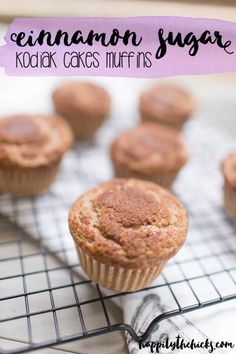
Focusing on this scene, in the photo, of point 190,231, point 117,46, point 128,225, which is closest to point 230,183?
point 190,231

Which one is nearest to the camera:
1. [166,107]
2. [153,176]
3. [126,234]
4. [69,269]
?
[126,234]

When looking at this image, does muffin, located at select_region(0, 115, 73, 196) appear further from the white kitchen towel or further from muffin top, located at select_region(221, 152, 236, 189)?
muffin top, located at select_region(221, 152, 236, 189)

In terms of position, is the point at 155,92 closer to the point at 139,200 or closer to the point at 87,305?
the point at 139,200

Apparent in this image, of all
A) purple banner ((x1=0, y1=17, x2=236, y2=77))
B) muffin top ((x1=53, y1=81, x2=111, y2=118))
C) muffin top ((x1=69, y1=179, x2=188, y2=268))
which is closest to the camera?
purple banner ((x1=0, y1=17, x2=236, y2=77))

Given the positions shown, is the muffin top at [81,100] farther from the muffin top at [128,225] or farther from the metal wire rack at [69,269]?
the muffin top at [128,225]

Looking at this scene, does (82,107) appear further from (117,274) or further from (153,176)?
(117,274)

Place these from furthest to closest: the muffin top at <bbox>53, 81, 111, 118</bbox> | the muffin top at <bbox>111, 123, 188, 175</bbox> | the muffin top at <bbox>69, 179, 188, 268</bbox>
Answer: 1. the muffin top at <bbox>53, 81, 111, 118</bbox>
2. the muffin top at <bbox>111, 123, 188, 175</bbox>
3. the muffin top at <bbox>69, 179, 188, 268</bbox>

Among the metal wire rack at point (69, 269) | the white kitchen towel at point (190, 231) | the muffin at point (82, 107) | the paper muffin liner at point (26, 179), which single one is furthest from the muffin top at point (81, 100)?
the paper muffin liner at point (26, 179)

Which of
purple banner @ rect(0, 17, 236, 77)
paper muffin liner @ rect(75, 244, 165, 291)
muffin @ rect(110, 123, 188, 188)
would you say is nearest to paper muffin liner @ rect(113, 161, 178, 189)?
muffin @ rect(110, 123, 188, 188)
